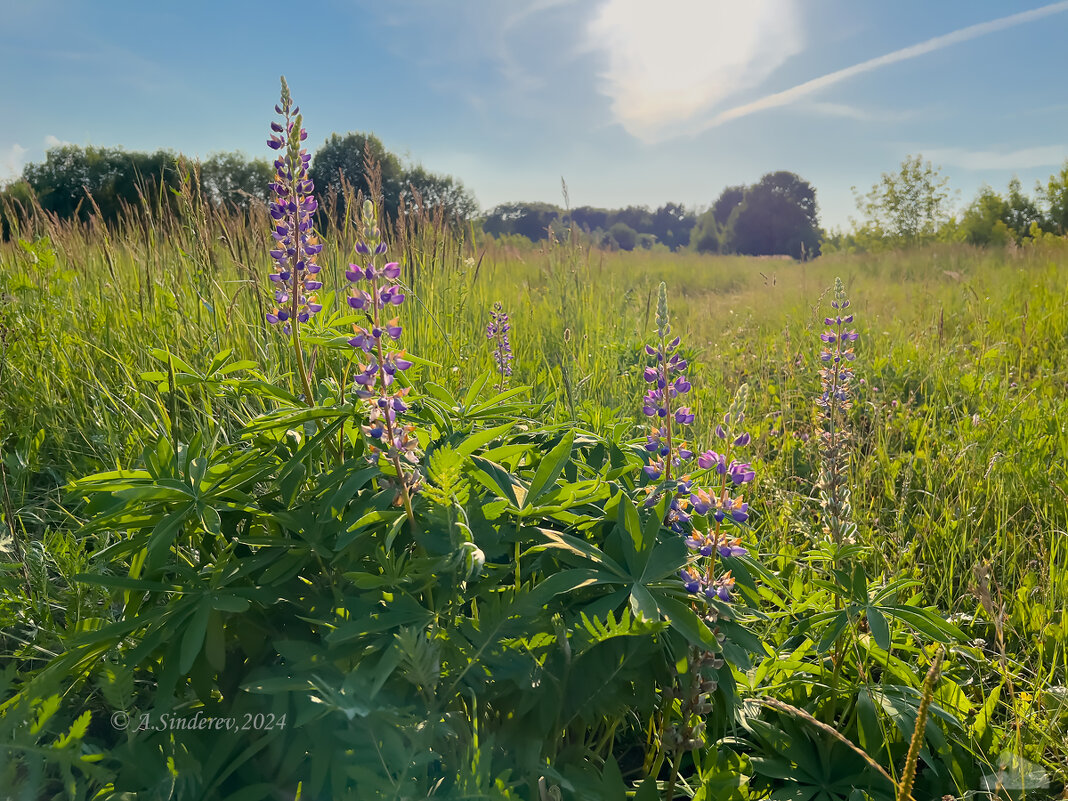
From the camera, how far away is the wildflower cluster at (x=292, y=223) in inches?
52.2

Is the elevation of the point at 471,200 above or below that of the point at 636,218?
below

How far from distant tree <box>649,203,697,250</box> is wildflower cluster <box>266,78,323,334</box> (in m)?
52.0

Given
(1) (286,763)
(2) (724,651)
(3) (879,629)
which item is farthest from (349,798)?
(3) (879,629)

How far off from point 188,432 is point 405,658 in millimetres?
1665

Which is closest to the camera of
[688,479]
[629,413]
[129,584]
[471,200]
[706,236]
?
[129,584]

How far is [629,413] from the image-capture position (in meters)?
2.84

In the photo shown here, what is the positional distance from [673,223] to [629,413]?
53565 mm

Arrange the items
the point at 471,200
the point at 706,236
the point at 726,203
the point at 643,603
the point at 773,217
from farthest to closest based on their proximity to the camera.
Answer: the point at 726,203, the point at 706,236, the point at 773,217, the point at 471,200, the point at 643,603

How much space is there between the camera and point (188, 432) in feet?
7.29

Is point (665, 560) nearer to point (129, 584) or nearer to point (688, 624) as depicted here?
point (688, 624)

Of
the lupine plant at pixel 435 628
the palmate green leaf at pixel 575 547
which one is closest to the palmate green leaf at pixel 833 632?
the lupine plant at pixel 435 628

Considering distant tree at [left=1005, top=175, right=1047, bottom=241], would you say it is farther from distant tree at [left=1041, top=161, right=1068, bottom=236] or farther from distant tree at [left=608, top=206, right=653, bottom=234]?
distant tree at [left=608, top=206, right=653, bottom=234]

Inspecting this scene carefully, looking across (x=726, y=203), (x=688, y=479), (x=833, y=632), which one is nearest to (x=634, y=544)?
(x=688, y=479)

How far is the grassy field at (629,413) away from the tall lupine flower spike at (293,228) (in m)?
0.17
